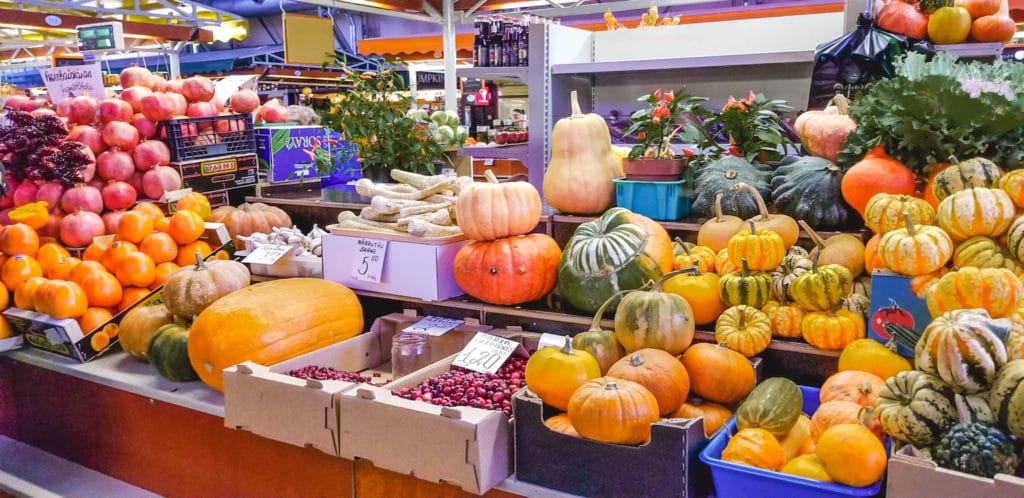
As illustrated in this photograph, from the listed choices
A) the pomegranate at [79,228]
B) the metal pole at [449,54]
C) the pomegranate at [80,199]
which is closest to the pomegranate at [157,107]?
the pomegranate at [80,199]

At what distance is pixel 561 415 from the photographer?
181 cm

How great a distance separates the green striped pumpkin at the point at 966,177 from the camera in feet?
5.83

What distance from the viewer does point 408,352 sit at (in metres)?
2.38

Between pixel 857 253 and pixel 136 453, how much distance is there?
2.47 m

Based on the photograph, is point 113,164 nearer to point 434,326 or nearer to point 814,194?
point 434,326

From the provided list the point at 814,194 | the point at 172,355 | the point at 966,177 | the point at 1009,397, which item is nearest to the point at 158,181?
the point at 172,355

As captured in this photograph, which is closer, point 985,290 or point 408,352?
point 985,290

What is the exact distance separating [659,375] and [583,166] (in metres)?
1.01

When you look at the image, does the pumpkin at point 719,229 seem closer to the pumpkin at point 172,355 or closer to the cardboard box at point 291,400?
the cardboard box at point 291,400

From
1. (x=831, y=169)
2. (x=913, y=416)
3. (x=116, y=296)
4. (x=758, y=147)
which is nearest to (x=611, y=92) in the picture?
(x=758, y=147)

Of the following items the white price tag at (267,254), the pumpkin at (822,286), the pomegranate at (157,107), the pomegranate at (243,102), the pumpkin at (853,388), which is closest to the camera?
the pumpkin at (853,388)

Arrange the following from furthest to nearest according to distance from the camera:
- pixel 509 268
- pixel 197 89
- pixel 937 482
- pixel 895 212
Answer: pixel 197 89 < pixel 509 268 < pixel 895 212 < pixel 937 482

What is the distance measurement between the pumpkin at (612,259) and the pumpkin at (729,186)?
0.22 metres

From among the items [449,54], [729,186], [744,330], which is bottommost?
[744,330]
